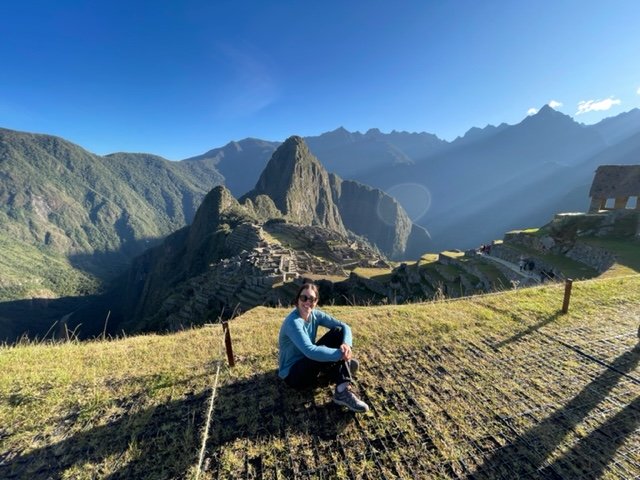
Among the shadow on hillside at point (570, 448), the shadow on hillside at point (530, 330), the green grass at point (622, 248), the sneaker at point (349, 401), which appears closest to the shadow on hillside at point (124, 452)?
the sneaker at point (349, 401)

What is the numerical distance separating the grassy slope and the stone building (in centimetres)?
2146

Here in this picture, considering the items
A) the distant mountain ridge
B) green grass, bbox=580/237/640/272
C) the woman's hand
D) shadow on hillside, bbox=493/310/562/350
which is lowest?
the distant mountain ridge

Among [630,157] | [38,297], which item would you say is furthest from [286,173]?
[630,157]

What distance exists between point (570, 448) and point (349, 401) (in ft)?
8.70

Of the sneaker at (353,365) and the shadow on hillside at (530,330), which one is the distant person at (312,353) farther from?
the shadow on hillside at (530,330)

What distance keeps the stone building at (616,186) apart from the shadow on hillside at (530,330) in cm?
2090

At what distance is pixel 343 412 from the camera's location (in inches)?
164

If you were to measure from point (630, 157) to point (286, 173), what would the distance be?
215128 millimetres

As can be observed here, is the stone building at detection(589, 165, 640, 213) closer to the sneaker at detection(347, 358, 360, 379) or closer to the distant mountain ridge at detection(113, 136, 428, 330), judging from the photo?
the sneaker at detection(347, 358, 360, 379)

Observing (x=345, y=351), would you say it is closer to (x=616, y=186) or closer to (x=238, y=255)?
(x=616, y=186)

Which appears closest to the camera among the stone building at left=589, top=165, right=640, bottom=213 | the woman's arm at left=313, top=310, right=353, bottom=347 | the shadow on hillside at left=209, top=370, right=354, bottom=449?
the shadow on hillside at left=209, top=370, right=354, bottom=449

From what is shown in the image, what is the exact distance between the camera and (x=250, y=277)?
3653 cm

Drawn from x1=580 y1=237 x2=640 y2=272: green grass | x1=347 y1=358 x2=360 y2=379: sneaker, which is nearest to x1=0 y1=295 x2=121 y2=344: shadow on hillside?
x1=347 y1=358 x2=360 y2=379: sneaker

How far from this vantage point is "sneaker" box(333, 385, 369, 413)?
3.97 metres
